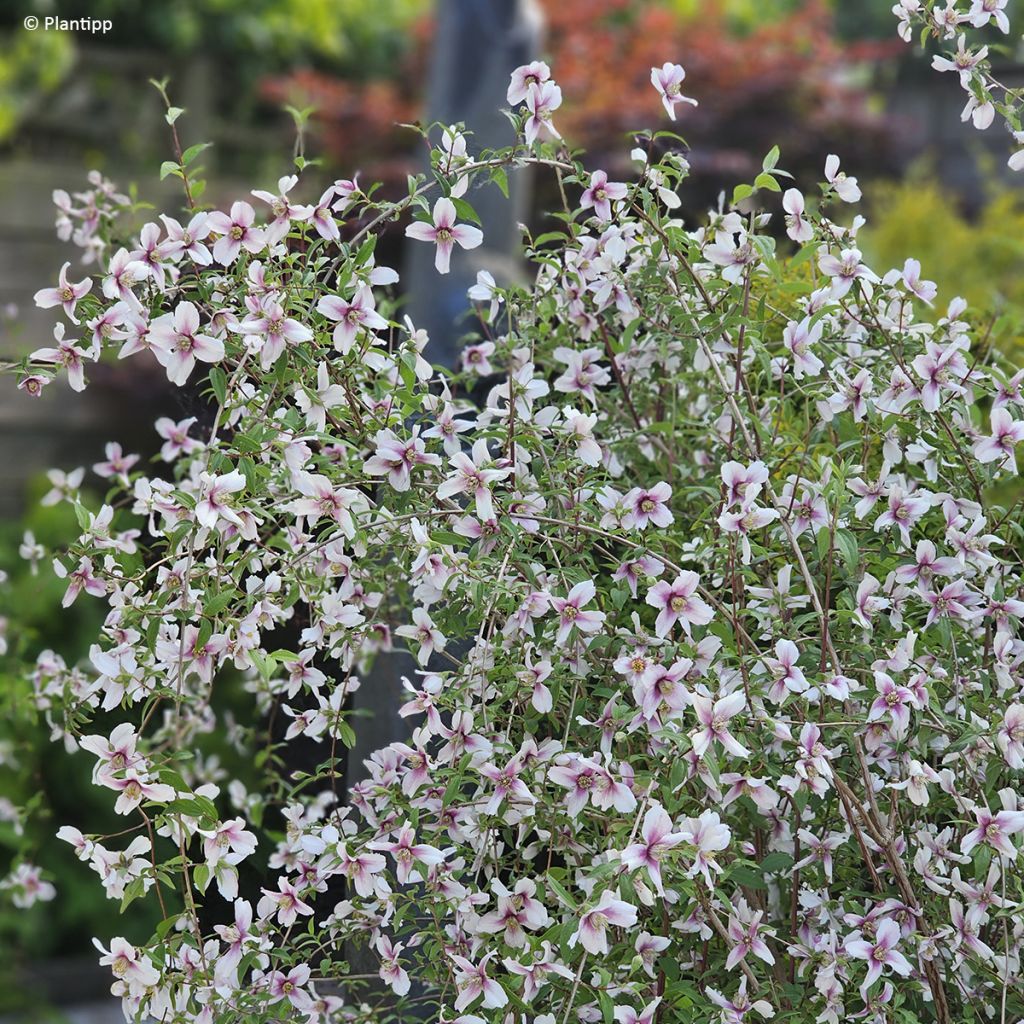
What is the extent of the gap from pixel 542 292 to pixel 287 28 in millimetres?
6179

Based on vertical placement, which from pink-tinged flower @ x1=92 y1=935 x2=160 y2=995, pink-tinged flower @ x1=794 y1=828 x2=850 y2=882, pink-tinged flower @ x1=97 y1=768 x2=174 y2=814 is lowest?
pink-tinged flower @ x1=92 y1=935 x2=160 y2=995

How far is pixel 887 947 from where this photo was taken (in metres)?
1.39

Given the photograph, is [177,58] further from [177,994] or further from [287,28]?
[177,994]

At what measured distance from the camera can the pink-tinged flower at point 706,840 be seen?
127 cm

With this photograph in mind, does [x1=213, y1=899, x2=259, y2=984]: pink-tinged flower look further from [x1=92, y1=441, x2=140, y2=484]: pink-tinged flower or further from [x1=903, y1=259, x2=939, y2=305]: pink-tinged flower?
[x1=903, y1=259, x2=939, y2=305]: pink-tinged flower

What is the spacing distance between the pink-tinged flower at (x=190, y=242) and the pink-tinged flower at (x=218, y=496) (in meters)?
0.25

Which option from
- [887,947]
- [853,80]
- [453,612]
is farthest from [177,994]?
[853,80]

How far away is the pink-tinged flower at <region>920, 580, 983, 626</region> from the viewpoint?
4.80ft

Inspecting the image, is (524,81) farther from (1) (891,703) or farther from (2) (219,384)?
(1) (891,703)

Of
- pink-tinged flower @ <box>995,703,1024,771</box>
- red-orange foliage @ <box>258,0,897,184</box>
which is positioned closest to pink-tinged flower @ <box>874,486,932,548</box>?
pink-tinged flower @ <box>995,703,1024,771</box>

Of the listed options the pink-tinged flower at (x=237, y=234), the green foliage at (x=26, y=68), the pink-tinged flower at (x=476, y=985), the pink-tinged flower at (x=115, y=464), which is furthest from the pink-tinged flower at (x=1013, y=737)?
the green foliage at (x=26, y=68)

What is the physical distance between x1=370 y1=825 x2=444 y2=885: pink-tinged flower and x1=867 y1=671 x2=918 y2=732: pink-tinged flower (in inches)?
16.9

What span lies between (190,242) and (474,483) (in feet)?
1.24

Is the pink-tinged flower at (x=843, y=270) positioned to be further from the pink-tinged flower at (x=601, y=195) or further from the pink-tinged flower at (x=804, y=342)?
the pink-tinged flower at (x=601, y=195)
